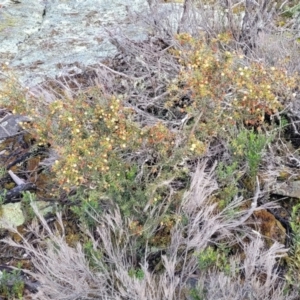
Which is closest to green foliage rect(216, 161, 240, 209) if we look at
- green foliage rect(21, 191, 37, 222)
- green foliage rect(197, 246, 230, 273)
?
→ green foliage rect(197, 246, 230, 273)

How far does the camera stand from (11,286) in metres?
2.30

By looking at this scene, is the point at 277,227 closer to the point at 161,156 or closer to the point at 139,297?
the point at 161,156

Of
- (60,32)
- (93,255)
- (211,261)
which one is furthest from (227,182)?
(60,32)

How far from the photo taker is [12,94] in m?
2.64

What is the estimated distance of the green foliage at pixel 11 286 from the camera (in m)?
2.27

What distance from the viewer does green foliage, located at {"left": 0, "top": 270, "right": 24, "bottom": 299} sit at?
7.45 ft

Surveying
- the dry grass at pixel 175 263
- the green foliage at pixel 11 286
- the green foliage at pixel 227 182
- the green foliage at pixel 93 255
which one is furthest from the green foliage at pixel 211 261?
the green foliage at pixel 11 286

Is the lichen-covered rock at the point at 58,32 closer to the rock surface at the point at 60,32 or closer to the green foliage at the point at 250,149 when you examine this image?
the rock surface at the point at 60,32

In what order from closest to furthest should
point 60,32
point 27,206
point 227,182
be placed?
point 227,182 < point 27,206 < point 60,32

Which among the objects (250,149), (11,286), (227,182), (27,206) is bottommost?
(11,286)

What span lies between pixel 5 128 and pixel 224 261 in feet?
5.78

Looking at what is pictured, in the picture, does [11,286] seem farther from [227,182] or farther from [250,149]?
[250,149]

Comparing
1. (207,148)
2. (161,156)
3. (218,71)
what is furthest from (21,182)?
(218,71)

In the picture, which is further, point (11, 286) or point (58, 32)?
point (58, 32)
